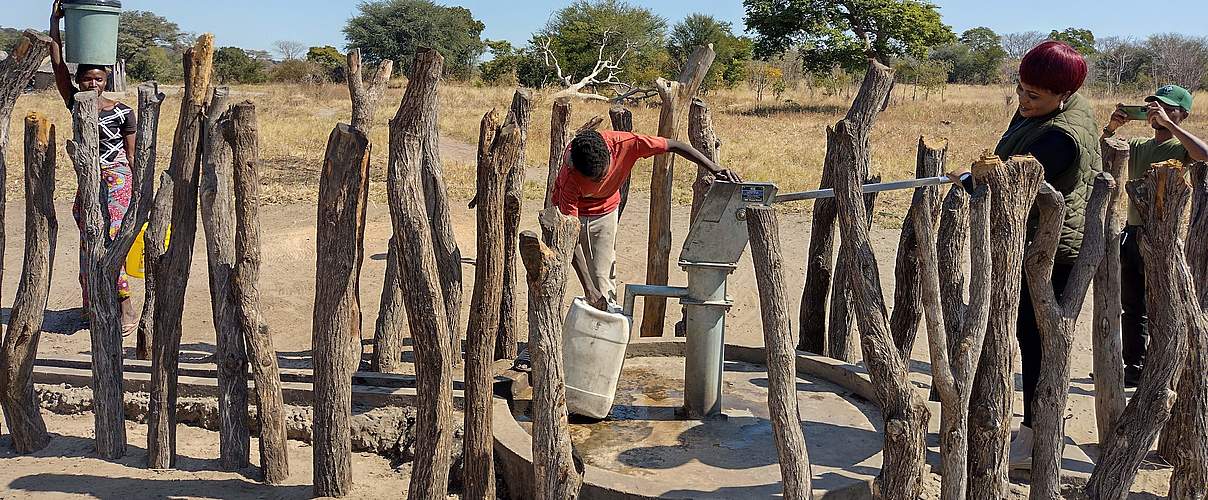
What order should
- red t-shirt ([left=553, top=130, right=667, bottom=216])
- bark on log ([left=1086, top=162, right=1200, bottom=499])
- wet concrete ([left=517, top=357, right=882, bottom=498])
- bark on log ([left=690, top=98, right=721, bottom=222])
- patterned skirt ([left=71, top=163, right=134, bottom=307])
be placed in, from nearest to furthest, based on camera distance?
bark on log ([left=1086, top=162, right=1200, bottom=499]) < wet concrete ([left=517, top=357, right=882, bottom=498]) < red t-shirt ([left=553, top=130, right=667, bottom=216]) < bark on log ([left=690, top=98, right=721, bottom=222]) < patterned skirt ([left=71, top=163, right=134, bottom=307])

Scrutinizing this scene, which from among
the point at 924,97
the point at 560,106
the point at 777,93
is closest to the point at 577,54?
the point at 777,93

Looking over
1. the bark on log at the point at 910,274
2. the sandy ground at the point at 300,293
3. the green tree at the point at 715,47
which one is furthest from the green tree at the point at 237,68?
the bark on log at the point at 910,274

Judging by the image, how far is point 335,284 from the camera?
314 cm

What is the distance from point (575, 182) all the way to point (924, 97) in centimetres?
2165

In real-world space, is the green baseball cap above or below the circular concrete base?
above

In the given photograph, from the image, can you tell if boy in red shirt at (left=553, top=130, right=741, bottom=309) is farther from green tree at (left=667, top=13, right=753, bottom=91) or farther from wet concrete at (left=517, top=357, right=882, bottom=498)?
green tree at (left=667, top=13, right=753, bottom=91)

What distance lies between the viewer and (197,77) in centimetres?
360

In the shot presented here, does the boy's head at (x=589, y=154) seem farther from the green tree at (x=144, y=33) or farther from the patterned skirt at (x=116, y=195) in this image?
the green tree at (x=144, y=33)

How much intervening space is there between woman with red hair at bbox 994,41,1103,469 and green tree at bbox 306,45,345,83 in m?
27.4

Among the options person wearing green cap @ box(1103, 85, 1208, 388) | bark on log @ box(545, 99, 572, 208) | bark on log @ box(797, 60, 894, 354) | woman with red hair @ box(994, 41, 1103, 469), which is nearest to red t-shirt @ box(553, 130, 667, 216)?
bark on log @ box(545, 99, 572, 208)

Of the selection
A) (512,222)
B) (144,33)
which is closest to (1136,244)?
(512,222)

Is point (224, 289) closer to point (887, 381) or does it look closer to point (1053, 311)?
point (887, 381)

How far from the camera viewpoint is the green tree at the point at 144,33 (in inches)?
1184

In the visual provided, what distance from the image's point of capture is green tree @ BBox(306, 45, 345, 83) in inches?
1151
